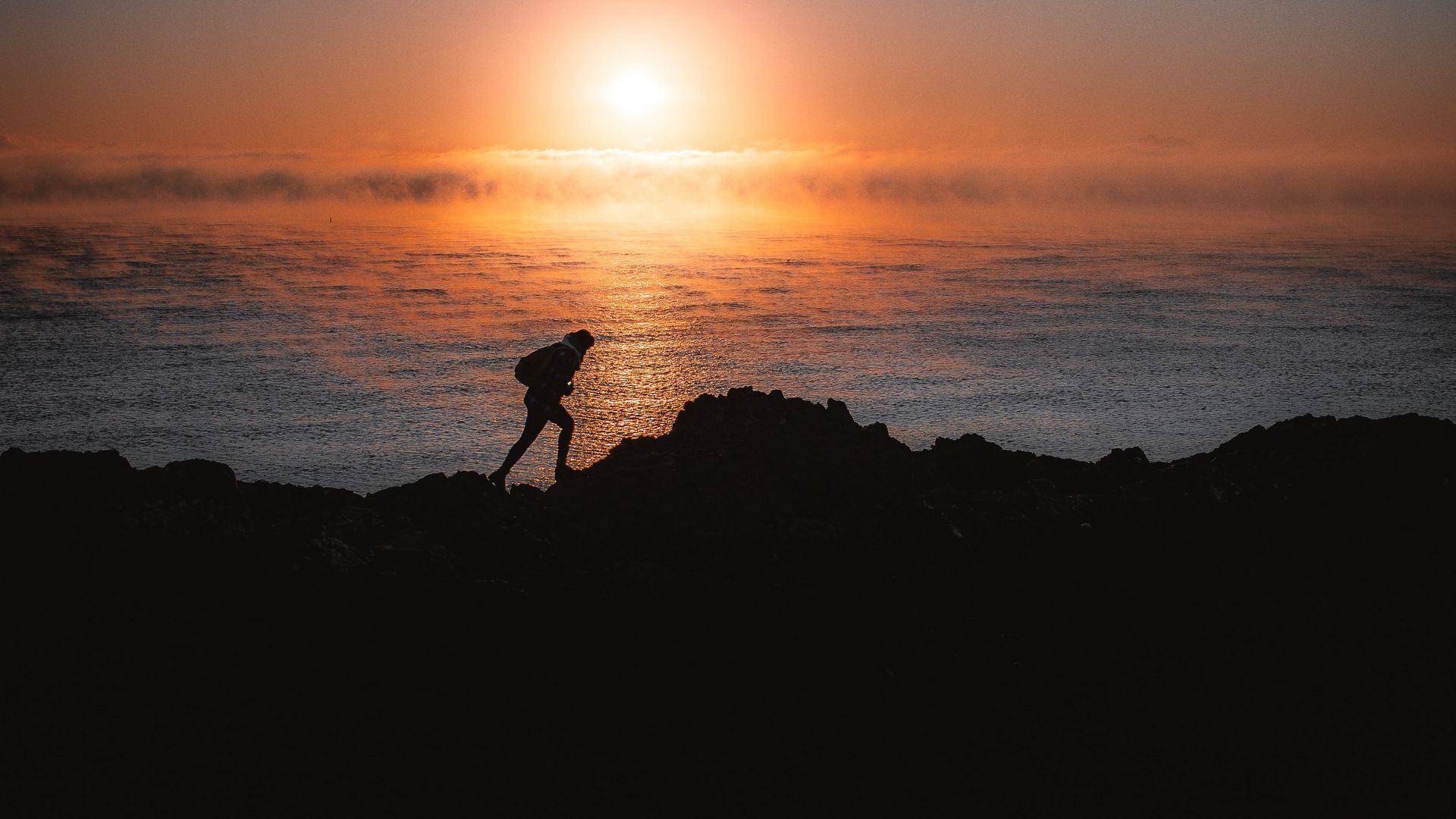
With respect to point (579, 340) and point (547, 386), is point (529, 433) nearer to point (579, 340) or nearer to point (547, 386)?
point (547, 386)

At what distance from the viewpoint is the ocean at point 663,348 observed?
19797 millimetres

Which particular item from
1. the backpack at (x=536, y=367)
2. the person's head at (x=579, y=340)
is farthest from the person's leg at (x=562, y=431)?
the person's head at (x=579, y=340)

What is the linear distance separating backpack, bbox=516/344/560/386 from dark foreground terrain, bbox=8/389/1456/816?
1.83m

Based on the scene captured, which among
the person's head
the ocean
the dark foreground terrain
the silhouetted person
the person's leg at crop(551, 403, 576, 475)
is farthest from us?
the ocean

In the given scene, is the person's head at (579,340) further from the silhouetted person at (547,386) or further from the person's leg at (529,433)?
the person's leg at (529,433)

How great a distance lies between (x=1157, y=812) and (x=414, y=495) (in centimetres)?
714

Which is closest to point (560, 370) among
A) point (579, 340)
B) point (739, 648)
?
point (579, 340)

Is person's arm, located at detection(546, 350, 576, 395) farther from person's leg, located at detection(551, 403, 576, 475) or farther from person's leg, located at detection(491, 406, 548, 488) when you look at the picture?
person's leg, located at detection(491, 406, 548, 488)

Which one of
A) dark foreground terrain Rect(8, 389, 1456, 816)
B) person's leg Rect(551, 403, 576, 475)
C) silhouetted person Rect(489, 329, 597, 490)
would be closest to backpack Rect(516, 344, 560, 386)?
silhouetted person Rect(489, 329, 597, 490)

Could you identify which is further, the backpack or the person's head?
the person's head

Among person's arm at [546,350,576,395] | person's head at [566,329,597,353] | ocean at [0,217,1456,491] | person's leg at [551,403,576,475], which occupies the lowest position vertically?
ocean at [0,217,1456,491]

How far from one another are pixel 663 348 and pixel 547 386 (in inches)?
754

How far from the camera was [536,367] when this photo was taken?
1198cm

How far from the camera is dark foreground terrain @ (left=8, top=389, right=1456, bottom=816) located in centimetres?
688
